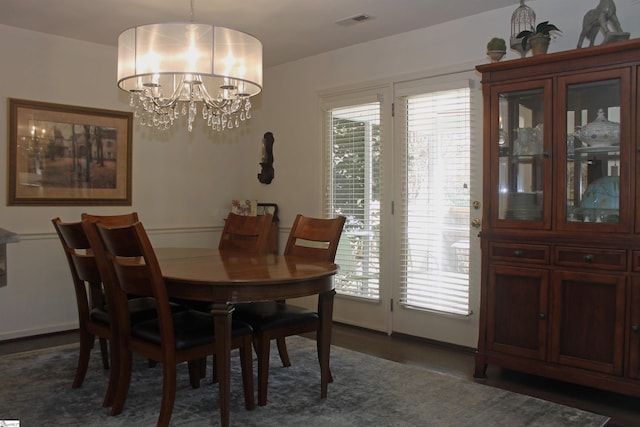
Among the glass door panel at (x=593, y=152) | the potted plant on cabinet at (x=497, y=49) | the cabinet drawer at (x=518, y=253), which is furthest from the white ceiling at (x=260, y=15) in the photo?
the cabinet drawer at (x=518, y=253)

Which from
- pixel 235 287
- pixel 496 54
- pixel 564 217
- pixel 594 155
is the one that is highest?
pixel 496 54

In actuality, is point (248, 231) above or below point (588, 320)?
above

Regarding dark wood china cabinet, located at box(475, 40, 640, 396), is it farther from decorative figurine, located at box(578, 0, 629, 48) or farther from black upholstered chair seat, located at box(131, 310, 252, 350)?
black upholstered chair seat, located at box(131, 310, 252, 350)

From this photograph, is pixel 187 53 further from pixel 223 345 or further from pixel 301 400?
pixel 301 400

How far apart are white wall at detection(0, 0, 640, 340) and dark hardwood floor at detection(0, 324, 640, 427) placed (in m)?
0.54

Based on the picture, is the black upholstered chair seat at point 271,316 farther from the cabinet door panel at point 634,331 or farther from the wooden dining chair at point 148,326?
the cabinet door panel at point 634,331

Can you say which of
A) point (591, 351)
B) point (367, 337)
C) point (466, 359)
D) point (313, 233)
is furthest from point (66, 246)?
point (591, 351)

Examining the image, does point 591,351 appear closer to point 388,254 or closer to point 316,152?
point 388,254

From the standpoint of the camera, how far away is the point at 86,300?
3025 mm

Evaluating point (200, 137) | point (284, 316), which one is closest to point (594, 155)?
point (284, 316)

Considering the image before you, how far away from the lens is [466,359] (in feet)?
12.4

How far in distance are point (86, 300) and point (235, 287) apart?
1.16 meters

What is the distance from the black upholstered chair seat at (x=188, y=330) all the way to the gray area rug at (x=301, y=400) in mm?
440

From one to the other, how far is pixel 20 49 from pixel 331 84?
2.59 metres
